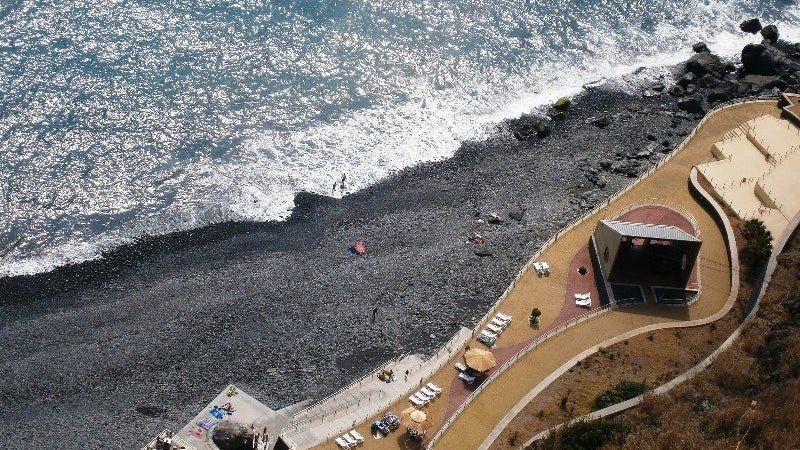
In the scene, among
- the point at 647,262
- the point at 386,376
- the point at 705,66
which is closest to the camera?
the point at 386,376

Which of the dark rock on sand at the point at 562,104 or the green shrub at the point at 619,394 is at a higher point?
the dark rock on sand at the point at 562,104

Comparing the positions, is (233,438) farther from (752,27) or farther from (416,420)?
(752,27)

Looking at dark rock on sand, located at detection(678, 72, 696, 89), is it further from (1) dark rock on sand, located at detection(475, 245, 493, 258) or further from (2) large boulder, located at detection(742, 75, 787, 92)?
(1) dark rock on sand, located at detection(475, 245, 493, 258)

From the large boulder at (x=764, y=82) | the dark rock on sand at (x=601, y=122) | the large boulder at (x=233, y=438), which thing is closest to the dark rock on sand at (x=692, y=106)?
the large boulder at (x=764, y=82)

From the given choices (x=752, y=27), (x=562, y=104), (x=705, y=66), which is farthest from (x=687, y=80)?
(x=752, y=27)

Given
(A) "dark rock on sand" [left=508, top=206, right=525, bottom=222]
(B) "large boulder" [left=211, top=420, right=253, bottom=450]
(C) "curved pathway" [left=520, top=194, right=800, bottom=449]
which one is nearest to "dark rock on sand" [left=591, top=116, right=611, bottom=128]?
(A) "dark rock on sand" [left=508, top=206, right=525, bottom=222]

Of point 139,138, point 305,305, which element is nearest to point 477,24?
point 139,138

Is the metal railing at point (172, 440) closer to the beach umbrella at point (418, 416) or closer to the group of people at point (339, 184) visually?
the beach umbrella at point (418, 416)
